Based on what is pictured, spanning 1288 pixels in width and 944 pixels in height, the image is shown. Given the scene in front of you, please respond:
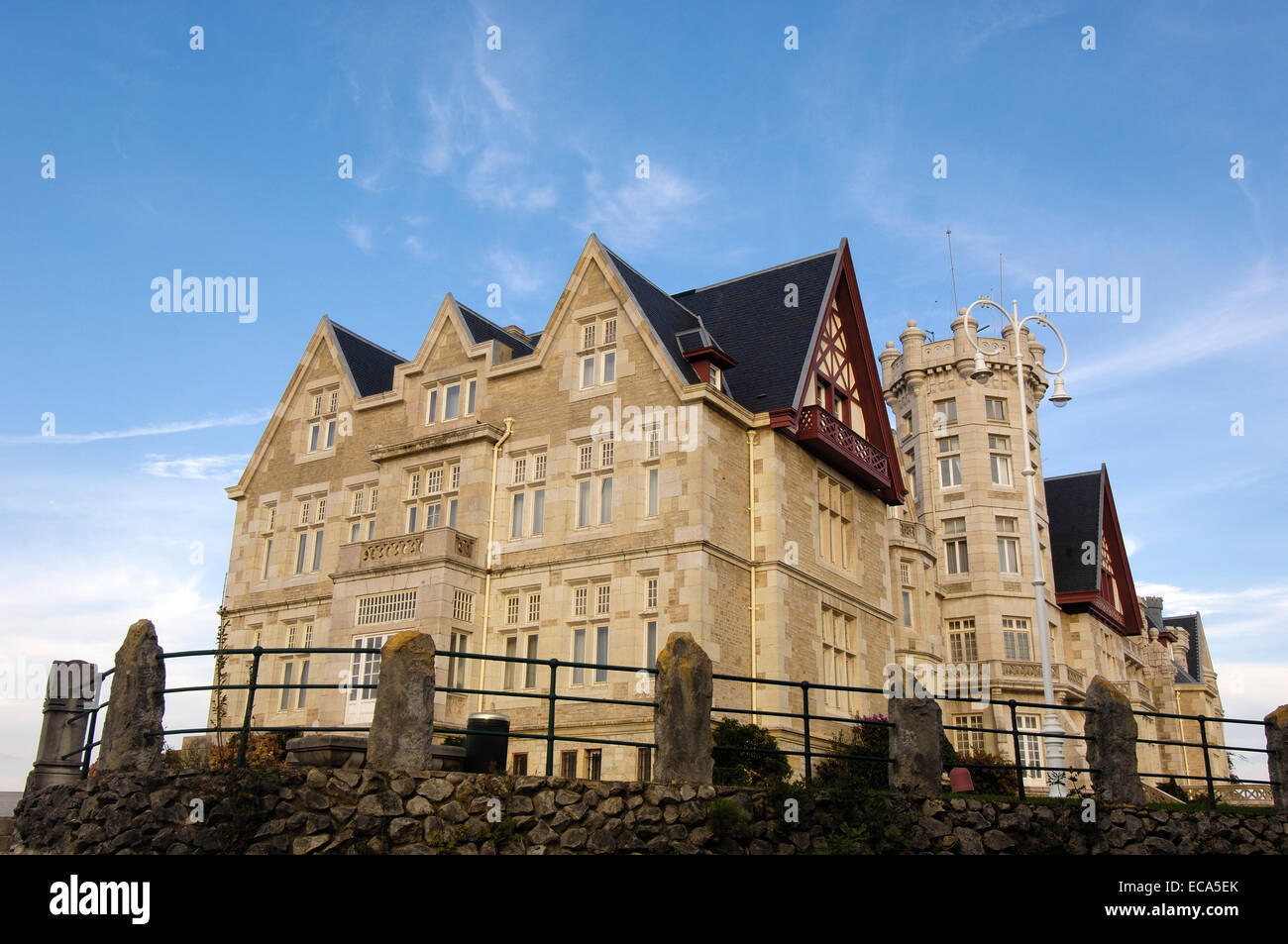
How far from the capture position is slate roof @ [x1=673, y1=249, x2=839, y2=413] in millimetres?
30109

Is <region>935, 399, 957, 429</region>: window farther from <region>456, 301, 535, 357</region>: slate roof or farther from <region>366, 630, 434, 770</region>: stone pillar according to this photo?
<region>366, 630, 434, 770</region>: stone pillar

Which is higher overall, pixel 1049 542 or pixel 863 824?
pixel 1049 542

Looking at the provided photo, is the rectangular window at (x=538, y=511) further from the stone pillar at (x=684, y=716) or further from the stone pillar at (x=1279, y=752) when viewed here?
the stone pillar at (x=1279, y=752)

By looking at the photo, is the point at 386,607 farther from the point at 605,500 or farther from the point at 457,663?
the point at 605,500

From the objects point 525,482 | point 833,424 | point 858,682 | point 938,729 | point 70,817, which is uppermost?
point 833,424

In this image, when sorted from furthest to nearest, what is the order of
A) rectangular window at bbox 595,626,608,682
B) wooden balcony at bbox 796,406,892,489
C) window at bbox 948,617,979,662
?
window at bbox 948,617,979,662
wooden balcony at bbox 796,406,892,489
rectangular window at bbox 595,626,608,682

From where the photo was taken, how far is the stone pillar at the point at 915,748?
47.2 feet

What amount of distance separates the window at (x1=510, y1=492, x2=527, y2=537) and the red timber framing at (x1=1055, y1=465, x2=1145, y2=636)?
28796 millimetres

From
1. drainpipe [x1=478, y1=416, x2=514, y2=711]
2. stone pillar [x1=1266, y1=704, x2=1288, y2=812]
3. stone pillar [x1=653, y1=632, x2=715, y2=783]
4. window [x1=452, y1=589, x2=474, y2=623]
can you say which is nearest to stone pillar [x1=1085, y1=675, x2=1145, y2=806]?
stone pillar [x1=1266, y1=704, x2=1288, y2=812]
